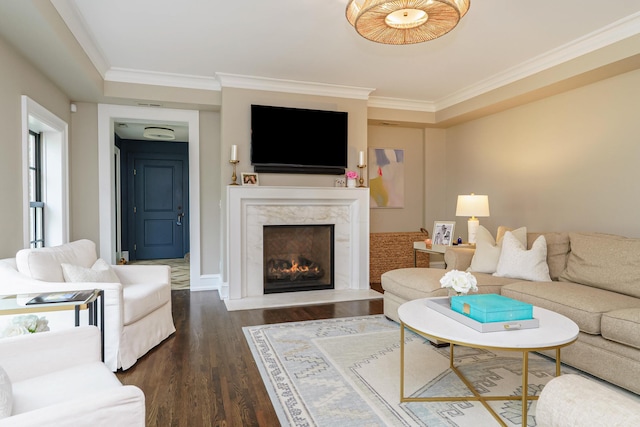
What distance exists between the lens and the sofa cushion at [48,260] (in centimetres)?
246

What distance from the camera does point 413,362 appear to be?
2662 mm

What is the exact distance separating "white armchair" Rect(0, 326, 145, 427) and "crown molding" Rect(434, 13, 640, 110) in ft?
13.3

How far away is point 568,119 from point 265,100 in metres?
3.35

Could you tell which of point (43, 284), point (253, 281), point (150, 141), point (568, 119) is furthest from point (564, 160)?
point (150, 141)

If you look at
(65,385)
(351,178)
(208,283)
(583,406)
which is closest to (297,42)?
(351,178)

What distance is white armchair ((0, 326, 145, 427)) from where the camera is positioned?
107 centimetres

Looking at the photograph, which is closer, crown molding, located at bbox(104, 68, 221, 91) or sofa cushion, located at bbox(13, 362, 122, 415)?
sofa cushion, located at bbox(13, 362, 122, 415)

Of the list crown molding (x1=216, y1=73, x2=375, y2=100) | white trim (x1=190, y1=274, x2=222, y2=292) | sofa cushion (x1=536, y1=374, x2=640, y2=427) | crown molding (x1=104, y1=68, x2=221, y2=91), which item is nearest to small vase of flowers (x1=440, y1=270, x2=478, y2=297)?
sofa cushion (x1=536, y1=374, x2=640, y2=427)

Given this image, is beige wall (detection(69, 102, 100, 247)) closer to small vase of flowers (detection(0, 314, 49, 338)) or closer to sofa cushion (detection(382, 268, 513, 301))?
small vase of flowers (detection(0, 314, 49, 338))

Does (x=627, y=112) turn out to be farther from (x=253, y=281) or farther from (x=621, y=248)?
(x=253, y=281)

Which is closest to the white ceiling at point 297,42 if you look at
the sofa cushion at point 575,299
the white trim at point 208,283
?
the sofa cushion at point 575,299

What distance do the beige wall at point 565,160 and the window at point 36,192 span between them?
5310 mm

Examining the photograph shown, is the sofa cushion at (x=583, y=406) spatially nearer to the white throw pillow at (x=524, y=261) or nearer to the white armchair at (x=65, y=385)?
the white armchair at (x=65, y=385)

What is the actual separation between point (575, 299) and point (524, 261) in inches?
30.1
